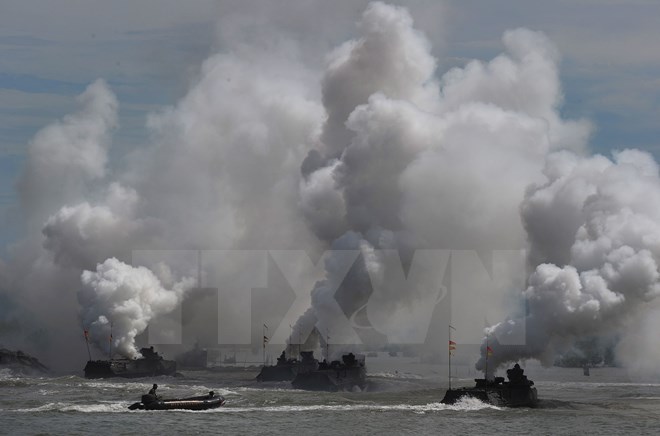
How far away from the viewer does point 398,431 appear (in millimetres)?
132500

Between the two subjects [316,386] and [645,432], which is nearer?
[645,432]

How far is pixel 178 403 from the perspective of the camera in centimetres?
15888

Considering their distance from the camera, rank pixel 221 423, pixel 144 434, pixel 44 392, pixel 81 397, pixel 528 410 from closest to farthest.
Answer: pixel 144 434 < pixel 221 423 < pixel 528 410 < pixel 81 397 < pixel 44 392

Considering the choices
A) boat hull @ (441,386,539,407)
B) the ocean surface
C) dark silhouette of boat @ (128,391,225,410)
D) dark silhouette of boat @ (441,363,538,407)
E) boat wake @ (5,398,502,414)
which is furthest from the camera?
dark silhouette of boat @ (441,363,538,407)

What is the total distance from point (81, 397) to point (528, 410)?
6689 cm

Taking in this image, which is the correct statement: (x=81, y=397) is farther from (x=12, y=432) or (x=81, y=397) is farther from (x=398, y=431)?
(x=398, y=431)

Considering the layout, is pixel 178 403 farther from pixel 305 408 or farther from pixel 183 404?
pixel 305 408

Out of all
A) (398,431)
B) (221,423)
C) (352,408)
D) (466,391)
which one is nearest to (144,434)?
(221,423)

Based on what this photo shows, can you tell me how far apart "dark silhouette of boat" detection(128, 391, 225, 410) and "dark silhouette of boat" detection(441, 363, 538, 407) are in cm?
3111

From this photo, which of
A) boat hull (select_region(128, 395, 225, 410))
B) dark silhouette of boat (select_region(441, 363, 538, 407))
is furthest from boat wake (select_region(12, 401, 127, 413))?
dark silhouette of boat (select_region(441, 363, 538, 407))

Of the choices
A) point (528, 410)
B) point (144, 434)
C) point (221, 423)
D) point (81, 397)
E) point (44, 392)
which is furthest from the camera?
point (44, 392)

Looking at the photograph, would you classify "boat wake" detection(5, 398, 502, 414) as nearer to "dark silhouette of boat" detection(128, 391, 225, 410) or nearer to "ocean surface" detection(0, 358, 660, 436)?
"ocean surface" detection(0, 358, 660, 436)

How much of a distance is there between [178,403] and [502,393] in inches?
1703

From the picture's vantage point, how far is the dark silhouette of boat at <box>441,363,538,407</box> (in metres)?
157
